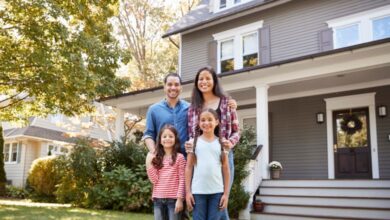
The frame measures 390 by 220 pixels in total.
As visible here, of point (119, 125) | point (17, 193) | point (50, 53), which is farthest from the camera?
point (17, 193)

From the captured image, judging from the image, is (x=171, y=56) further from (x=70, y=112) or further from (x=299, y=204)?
(x=299, y=204)

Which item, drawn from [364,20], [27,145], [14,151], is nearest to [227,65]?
[364,20]

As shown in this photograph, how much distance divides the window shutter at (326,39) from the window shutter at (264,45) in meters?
1.65

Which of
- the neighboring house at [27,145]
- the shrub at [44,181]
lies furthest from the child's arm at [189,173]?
the neighboring house at [27,145]

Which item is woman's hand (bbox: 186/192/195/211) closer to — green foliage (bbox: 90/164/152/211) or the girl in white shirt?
the girl in white shirt

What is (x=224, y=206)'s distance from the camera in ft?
9.67

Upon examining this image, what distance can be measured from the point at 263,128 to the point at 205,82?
252 inches

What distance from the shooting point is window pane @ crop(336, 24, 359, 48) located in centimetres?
1091

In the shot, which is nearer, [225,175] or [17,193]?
[225,175]

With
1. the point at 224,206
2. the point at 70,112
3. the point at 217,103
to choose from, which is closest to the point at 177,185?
the point at 224,206

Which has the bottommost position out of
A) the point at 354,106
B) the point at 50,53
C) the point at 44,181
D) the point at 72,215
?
the point at 72,215

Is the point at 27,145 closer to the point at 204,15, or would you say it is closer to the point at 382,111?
the point at 204,15

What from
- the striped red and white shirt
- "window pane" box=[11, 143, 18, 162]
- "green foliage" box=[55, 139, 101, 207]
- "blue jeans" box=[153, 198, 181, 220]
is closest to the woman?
the striped red and white shirt

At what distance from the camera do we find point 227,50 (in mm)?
13562
